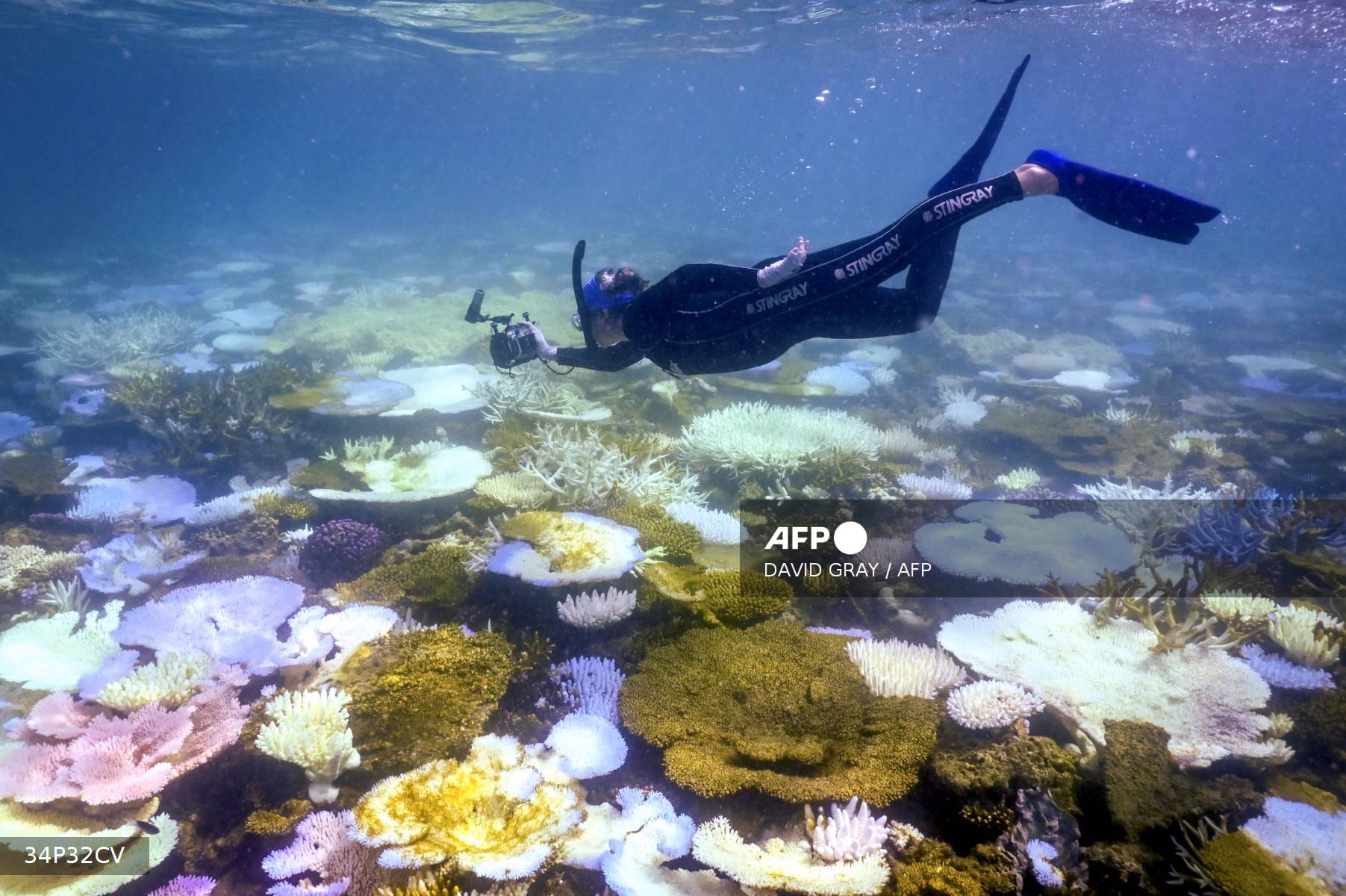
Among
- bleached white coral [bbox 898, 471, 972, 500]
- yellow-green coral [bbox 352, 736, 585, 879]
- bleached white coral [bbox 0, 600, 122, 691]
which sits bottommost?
bleached white coral [bbox 0, 600, 122, 691]

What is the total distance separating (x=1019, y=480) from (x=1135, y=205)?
5.04 m

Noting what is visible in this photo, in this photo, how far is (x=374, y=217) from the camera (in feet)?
154

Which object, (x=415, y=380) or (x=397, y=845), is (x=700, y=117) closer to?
(x=415, y=380)

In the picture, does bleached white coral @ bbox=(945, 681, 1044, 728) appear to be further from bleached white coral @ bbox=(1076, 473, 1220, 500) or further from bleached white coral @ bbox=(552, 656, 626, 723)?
bleached white coral @ bbox=(1076, 473, 1220, 500)

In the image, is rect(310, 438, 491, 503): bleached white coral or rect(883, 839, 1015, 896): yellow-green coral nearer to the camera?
rect(883, 839, 1015, 896): yellow-green coral

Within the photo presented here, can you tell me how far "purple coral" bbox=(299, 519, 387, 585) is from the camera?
5.75 m

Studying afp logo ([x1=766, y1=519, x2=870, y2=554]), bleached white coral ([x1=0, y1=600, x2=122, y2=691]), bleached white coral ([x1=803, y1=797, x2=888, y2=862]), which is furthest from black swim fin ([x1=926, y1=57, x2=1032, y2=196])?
bleached white coral ([x1=0, y1=600, x2=122, y2=691])

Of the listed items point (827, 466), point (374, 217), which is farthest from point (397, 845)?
point (374, 217)

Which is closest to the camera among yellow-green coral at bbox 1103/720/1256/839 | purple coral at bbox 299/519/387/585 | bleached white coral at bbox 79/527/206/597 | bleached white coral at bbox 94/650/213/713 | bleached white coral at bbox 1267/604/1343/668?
yellow-green coral at bbox 1103/720/1256/839

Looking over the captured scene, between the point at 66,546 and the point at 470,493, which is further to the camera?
the point at 66,546

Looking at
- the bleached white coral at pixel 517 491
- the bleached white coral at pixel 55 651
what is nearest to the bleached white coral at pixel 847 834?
the bleached white coral at pixel 517 491

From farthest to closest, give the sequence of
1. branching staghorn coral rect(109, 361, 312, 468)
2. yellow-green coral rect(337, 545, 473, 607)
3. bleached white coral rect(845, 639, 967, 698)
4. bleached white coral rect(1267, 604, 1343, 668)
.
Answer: branching staghorn coral rect(109, 361, 312, 468)
yellow-green coral rect(337, 545, 473, 607)
bleached white coral rect(1267, 604, 1343, 668)
bleached white coral rect(845, 639, 967, 698)

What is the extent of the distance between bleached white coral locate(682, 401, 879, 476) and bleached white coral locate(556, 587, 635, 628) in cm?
286

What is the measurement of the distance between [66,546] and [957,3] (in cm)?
2908
